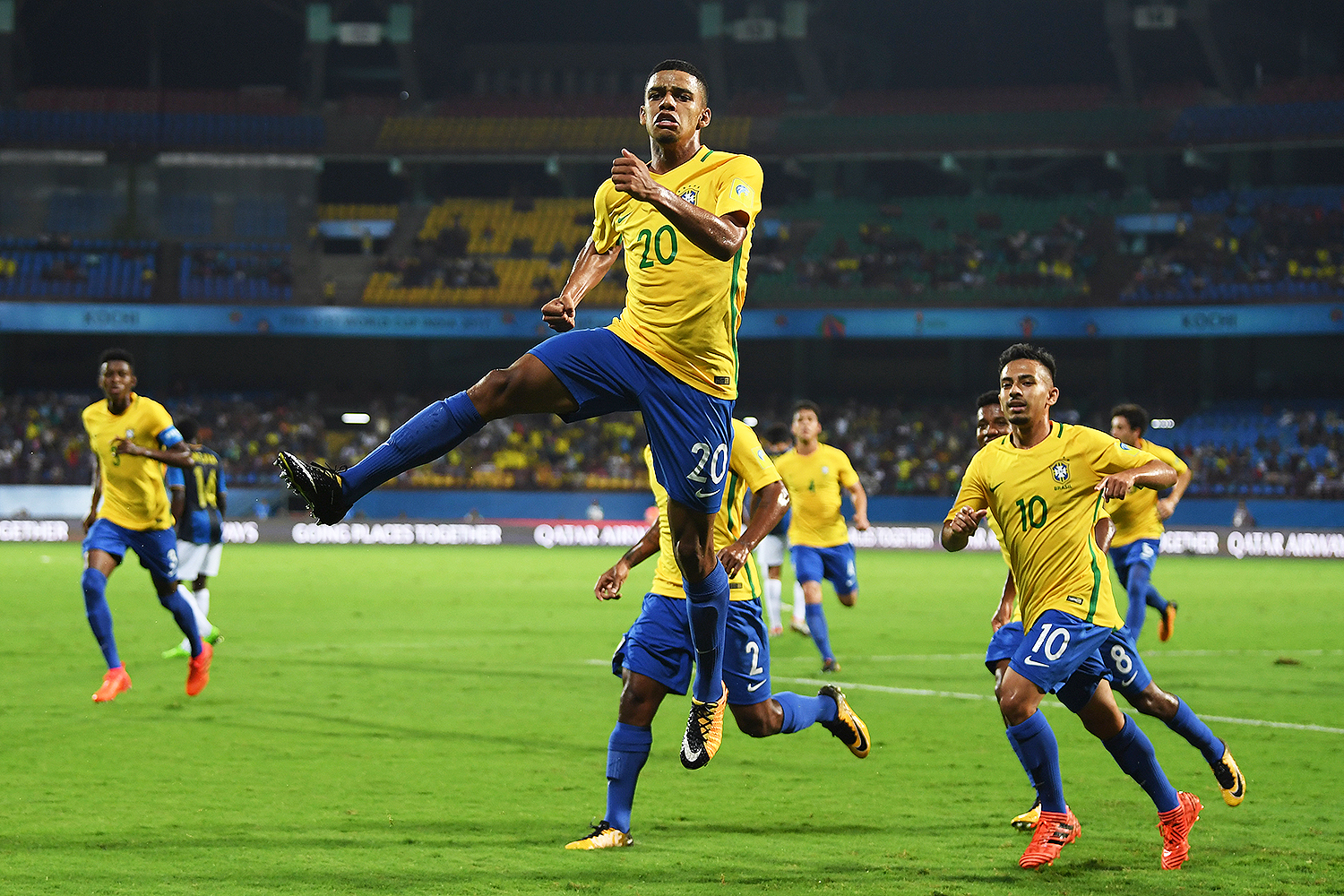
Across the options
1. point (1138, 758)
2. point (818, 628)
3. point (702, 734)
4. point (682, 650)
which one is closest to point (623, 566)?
point (682, 650)

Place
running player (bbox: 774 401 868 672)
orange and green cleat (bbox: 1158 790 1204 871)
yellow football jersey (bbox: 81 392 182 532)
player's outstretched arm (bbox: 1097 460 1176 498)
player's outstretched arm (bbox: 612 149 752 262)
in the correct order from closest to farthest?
player's outstretched arm (bbox: 612 149 752 262)
player's outstretched arm (bbox: 1097 460 1176 498)
orange and green cleat (bbox: 1158 790 1204 871)
yellow football jersey (bbox: 81 392 182 532)
running player (bbox: 774 401 868 672)

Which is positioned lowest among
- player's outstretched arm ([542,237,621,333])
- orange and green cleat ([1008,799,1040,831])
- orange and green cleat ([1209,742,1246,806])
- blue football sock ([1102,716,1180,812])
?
orange and green cleat ([1008,799,1040,831])

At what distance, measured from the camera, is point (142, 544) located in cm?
1128

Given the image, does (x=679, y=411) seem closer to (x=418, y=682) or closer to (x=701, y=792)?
(x=701, y=792)

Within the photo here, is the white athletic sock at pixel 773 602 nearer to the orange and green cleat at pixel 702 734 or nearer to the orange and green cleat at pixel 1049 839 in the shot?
the orange and green cleat at pixel 1049 839

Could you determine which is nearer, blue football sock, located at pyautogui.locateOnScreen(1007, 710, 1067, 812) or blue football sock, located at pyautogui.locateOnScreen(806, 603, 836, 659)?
blue football sock, located at pyautogui.locateOnScreen(1007, 710, 1067, 812)

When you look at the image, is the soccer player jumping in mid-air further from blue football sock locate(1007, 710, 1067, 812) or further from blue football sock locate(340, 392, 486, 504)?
blue football sock locate(1007, 710, 1067, 812)

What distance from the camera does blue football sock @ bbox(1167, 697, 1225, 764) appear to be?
6895 millimetres

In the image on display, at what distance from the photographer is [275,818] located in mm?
7180

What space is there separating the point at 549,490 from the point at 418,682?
28.3m

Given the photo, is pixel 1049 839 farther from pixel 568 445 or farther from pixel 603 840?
pixel 568 445

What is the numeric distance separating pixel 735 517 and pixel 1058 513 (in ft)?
5.50

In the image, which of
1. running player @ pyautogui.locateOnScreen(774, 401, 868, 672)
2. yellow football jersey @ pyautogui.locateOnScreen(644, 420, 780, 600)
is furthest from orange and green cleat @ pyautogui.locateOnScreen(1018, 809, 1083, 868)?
running player @ pyautogui.locateOnScreen(774, 401, 868, 672)

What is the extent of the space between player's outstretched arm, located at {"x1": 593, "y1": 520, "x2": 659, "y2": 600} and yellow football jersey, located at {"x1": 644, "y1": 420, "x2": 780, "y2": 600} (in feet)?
0.30
